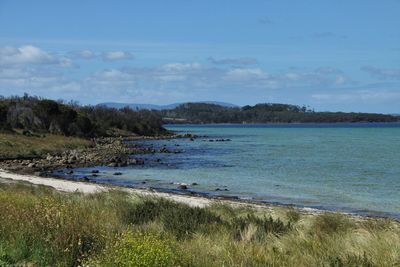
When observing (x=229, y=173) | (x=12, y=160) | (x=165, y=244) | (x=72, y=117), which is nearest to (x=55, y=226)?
(x=165, y=244)

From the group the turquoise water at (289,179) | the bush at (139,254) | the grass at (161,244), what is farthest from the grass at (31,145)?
the bush at (139,254)

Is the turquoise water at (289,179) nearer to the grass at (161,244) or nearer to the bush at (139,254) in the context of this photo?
the grass at (161,244)

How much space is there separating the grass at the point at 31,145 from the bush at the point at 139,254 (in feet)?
150

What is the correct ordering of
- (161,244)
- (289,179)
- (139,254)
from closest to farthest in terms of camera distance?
(139,254)
(161,244)
(289,179)

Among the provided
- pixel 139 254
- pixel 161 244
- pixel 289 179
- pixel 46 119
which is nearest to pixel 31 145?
pixel 46 119

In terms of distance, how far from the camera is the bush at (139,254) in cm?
625

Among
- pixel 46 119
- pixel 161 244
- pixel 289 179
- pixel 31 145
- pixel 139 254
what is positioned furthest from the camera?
pixel 46 119

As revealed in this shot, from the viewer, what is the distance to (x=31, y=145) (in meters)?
58.1

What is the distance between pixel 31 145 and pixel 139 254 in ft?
179

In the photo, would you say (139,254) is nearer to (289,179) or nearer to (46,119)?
(289,179)

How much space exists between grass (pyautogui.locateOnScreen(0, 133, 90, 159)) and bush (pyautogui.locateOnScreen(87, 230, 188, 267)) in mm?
45788

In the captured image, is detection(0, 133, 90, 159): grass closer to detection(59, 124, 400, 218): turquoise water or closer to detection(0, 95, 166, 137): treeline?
detection(0, 95, 166, 137): treeline

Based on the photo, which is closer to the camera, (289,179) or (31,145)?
(289,179)

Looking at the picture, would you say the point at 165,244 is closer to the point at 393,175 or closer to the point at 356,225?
the point at 356,225
